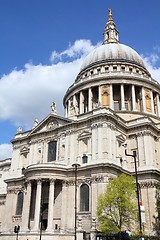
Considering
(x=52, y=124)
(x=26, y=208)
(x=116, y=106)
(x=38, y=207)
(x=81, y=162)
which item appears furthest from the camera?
(x=116, y=106)

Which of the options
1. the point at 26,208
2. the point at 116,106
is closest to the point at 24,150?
the point at 26,208

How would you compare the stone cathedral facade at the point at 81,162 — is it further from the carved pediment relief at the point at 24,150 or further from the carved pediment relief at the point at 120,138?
the carved pediment relief at the point at 120,138

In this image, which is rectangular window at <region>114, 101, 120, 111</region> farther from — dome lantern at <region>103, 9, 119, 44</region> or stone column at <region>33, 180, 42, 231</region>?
stone column at <region>33, 180, 42, 231</region>

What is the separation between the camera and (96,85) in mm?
58812

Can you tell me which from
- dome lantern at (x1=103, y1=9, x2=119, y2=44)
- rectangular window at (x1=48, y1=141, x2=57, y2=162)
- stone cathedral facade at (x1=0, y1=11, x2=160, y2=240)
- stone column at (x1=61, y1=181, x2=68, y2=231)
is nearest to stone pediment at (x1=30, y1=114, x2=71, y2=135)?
stone cathedral facade at (x1=0, y1=11, x2=160, y2=240)

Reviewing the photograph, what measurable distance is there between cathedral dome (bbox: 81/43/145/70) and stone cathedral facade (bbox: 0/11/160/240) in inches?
325

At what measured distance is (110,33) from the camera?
250ft

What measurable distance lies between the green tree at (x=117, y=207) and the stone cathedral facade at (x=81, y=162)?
2.12 meters

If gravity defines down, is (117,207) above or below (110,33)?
below

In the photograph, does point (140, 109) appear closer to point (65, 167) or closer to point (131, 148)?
point (131, 148)

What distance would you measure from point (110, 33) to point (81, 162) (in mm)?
46959

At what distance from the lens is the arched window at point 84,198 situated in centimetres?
3881

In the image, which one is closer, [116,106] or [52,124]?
[52,124]

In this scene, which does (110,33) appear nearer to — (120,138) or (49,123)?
(49,123)
